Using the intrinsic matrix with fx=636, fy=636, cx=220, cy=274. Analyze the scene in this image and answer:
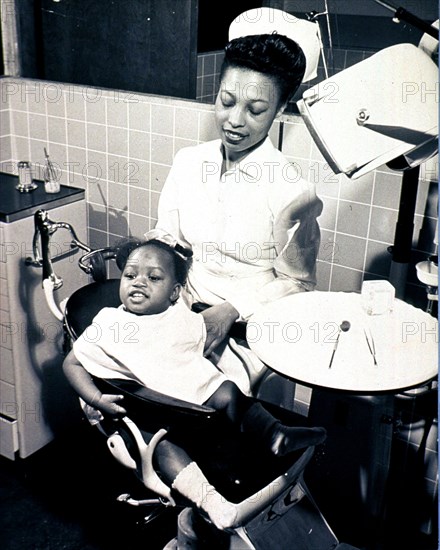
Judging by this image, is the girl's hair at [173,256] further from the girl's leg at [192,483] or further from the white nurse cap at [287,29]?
the white nurse cap at [287,29]

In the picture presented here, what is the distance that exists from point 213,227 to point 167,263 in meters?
0.25

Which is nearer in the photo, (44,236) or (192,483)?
(192,483)

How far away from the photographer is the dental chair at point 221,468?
1.56 metres

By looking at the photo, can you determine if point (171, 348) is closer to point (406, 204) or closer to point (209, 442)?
point (209, 442)

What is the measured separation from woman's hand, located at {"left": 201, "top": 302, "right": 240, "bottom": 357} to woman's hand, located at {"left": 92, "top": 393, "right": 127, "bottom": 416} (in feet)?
0.93

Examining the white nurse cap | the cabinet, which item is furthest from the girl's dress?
the white nurse cap

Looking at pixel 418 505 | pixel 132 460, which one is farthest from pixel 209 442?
pixel 418 505

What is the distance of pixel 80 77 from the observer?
2.37 meters

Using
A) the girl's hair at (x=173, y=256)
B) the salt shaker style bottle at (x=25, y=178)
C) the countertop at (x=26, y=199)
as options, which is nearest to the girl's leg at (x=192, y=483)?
the girl's hair at (x=173, y=256)

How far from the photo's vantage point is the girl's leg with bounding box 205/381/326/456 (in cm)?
161

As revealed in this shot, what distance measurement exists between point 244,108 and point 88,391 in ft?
2.78

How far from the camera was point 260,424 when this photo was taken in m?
1.66

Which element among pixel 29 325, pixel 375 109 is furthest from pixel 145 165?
pixel 375 109

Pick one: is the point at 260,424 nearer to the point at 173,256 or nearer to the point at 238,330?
the point at 238,330
